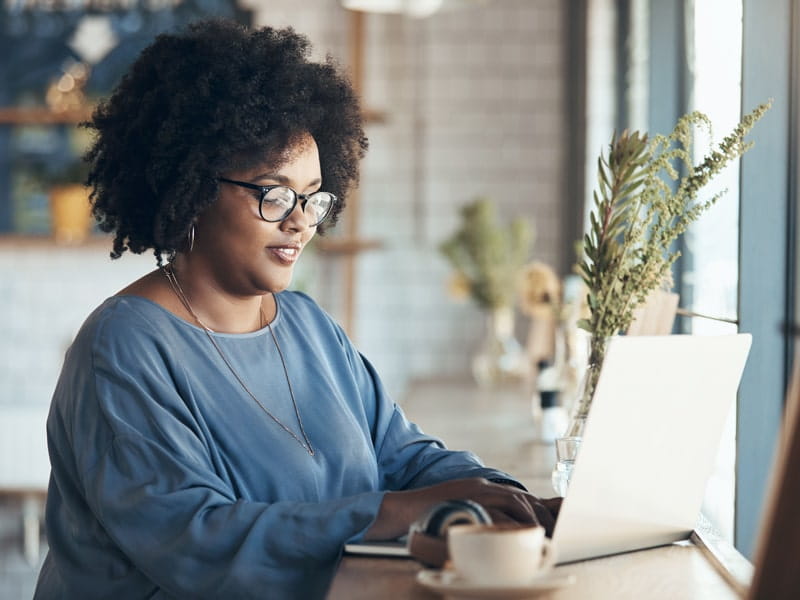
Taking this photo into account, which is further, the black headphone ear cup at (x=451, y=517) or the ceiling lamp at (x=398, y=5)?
the ceiling lamp at (x=398, y=5)

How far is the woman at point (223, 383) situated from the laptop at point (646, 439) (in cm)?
11

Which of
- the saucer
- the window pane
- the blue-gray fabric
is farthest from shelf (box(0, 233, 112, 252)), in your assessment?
the saucer

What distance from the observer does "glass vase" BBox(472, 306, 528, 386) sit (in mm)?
4395

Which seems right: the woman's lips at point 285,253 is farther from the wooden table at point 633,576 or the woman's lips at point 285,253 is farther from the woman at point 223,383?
the wooden table at point 633,576

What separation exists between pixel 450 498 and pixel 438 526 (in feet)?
0.51

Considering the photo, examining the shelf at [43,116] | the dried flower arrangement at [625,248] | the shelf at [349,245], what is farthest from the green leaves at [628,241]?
the shelf at [43,116]

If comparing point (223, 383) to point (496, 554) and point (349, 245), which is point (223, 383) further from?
point (349, 245)

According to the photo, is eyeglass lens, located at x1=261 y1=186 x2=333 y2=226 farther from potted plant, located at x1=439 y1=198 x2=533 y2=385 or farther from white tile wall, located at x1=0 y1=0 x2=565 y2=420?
white tile wall, located at x1=0 y1=0 x2=565 y2=420

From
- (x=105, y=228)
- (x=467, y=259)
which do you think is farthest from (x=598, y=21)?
(x=105, y=228)

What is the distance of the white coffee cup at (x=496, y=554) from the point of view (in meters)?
1.07

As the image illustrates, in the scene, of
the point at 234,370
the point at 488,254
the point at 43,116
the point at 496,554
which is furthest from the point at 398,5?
the point at 496,554

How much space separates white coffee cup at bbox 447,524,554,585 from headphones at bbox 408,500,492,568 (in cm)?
12

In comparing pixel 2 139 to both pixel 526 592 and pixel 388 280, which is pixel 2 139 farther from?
pixel 526 592

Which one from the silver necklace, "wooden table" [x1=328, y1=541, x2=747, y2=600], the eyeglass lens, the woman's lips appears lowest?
"wooden table" [x1=328, y1=541, x2=747, y2=600]
